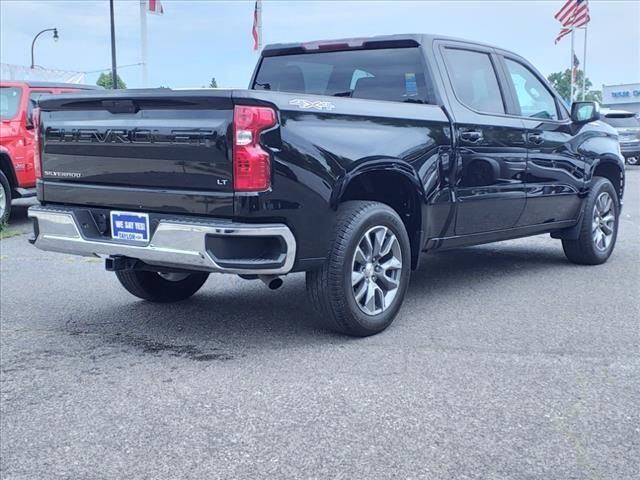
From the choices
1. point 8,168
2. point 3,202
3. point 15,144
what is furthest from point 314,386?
point 15,144

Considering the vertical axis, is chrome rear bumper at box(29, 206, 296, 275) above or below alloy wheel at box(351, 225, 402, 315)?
above

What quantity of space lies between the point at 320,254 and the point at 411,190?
105cm

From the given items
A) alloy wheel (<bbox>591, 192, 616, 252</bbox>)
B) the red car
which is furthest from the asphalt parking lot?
the red car

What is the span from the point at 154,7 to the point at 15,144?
302 inches

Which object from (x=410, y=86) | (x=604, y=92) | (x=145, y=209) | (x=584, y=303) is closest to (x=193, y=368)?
(x=145, y=209)

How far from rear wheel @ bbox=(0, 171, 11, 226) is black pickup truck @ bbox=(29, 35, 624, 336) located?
511 cm

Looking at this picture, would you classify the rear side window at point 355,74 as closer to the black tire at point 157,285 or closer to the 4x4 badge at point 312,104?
the 4x4 badge at point 312,104

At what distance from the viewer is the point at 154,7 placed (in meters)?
17.2

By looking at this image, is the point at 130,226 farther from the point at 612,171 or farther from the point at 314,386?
the point at 612,171

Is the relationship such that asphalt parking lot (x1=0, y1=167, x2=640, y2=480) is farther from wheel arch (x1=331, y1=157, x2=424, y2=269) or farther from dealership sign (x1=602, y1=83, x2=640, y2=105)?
dealership sign (x1=602, y1=83, x2=640, y2=105)

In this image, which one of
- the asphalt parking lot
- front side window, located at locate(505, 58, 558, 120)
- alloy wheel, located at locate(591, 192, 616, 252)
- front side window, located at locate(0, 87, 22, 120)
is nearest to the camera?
the asphalt parking lot

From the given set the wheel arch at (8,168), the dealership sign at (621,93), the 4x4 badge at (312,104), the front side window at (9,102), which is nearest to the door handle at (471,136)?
the 4x4 badge at (312,104)

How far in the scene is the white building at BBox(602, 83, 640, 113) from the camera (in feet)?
176

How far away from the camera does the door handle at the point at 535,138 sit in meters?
6.41
